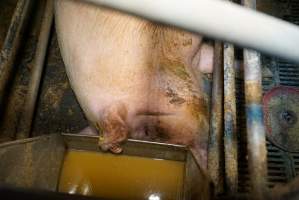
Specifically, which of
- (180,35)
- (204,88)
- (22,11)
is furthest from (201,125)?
(22,11)

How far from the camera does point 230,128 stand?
161 centimetres

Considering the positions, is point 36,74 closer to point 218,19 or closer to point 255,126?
point 255,126

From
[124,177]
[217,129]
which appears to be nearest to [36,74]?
[124,177]

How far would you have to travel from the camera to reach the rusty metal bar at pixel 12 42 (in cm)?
188

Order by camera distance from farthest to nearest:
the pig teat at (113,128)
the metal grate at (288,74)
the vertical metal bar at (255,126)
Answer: the metal grate at (288,74), the pig teat at (113,128), the vertical metal bar at (255,126)

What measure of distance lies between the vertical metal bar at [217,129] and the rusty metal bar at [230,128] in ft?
0.16

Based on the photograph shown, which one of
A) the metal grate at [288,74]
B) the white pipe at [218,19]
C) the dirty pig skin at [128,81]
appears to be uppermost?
the metal grate at [288,74]

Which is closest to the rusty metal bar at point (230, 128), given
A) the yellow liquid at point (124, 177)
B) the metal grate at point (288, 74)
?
the yellow liquid at point (124, 177)

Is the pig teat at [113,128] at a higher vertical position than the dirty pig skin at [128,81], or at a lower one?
lower

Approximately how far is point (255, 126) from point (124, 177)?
0.56 meters

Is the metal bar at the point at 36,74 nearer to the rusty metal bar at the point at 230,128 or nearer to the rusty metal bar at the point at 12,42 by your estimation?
the rusty metal bar at the point at 12,42

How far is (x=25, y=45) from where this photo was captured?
2225 millimetres

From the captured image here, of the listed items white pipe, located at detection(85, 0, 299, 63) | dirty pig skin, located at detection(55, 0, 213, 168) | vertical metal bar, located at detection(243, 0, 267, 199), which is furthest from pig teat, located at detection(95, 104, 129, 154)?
white pipe, located at detection(85, 0, 299, 63)

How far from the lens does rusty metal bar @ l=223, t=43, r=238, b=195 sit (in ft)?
4.91
